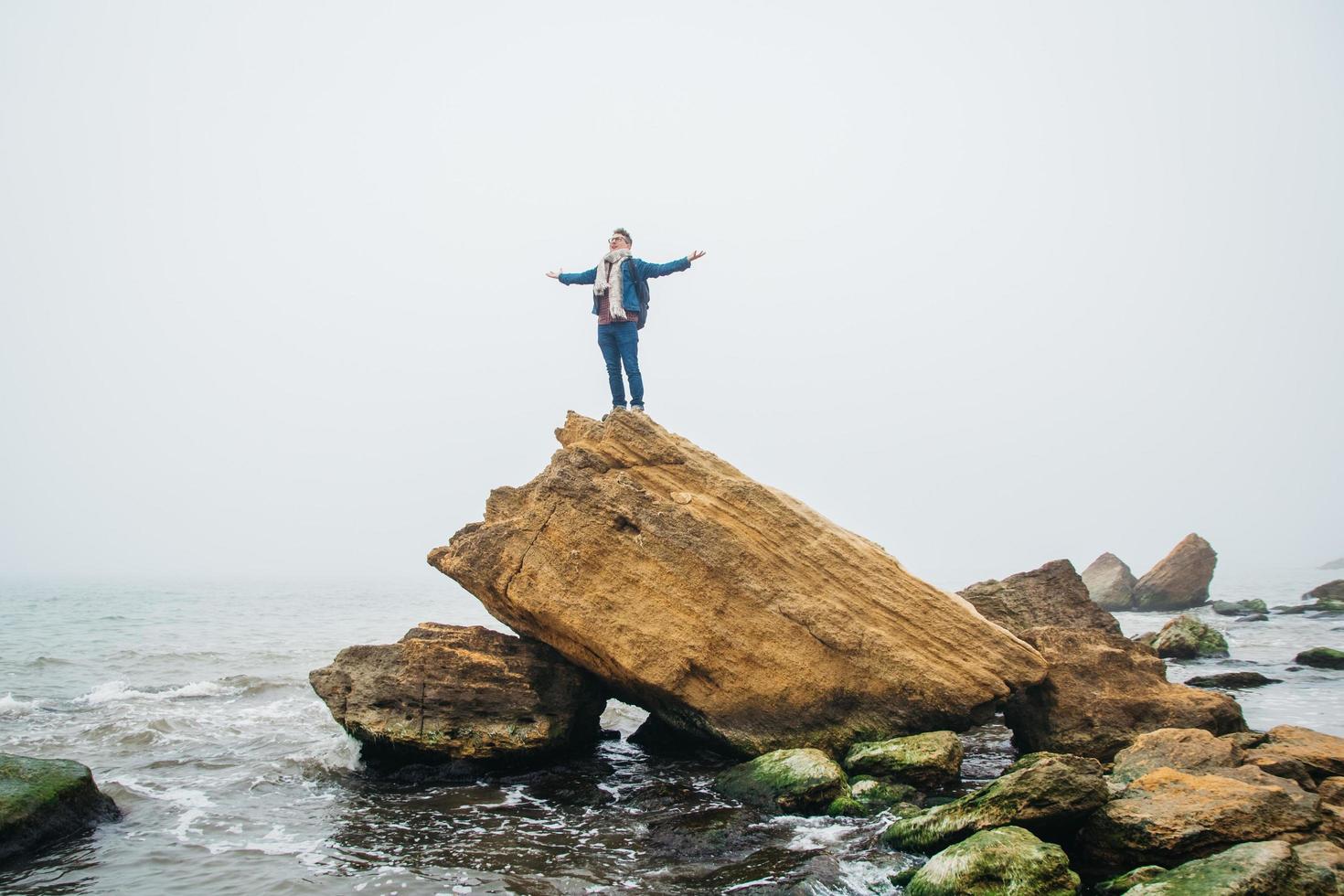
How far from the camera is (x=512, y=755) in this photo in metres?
14.0

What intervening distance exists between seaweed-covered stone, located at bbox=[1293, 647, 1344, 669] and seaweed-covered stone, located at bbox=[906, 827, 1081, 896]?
20278 millimetres

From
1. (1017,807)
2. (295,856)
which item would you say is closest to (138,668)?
(295,856)

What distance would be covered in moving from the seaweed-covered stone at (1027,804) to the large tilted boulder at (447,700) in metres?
6.98

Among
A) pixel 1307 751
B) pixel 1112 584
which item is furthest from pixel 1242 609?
pixel 1307 751

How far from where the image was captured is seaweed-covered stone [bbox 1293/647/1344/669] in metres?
22.2

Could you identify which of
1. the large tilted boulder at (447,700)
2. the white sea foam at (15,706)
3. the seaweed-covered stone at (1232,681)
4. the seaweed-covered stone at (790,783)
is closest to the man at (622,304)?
the large tilted boulder at (447,700)

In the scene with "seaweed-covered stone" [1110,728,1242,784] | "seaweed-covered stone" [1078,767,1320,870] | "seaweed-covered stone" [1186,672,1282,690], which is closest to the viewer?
"seaweed-covered stone" [1078,767,1320,870]

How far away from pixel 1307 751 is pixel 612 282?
43.3ft

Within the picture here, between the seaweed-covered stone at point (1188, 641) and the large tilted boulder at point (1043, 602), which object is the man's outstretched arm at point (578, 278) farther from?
the seaweed-covered stone at point (1188, 641)

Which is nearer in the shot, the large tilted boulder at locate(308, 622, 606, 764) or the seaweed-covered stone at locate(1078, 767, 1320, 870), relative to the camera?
the seaweed-covered stone at locate(1078, 767, 1320, 870)

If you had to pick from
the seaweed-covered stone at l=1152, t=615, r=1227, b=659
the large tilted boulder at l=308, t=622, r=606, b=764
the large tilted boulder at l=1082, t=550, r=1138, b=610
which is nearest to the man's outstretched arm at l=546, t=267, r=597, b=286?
the large tilted boulder at l=308, t=622, r=606, b=764

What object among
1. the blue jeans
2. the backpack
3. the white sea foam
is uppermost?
the backpack

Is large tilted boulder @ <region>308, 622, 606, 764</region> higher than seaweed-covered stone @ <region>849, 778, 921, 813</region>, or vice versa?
large tilted boulder @ <region>308, 622, 606, 764</region>

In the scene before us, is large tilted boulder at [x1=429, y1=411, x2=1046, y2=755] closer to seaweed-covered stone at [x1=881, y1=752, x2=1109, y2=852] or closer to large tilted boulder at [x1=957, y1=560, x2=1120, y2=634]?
seaweed-covered stone at [x1=881, y1=752, x2=1109, y2=852]
